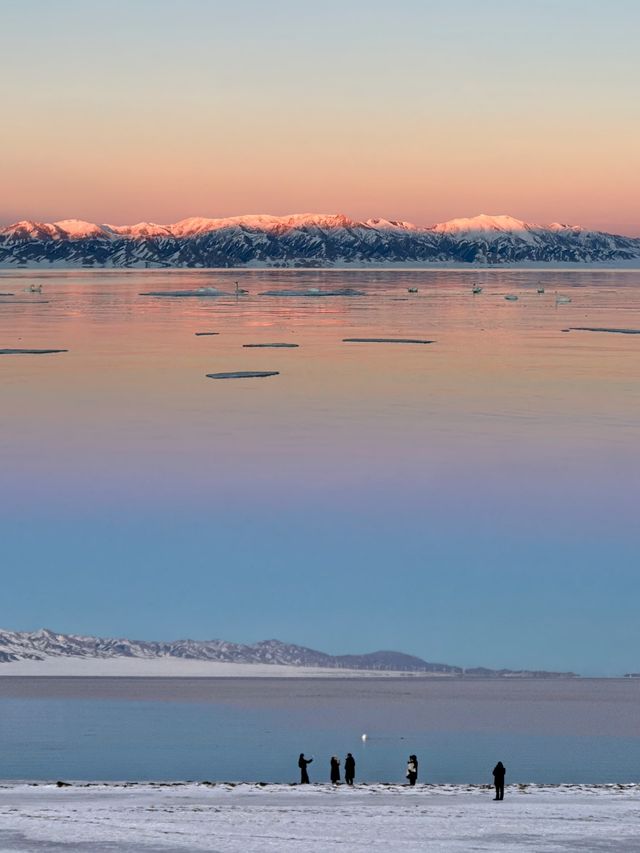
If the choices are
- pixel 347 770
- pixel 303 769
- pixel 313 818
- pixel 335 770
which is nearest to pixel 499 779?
pixel 313 818

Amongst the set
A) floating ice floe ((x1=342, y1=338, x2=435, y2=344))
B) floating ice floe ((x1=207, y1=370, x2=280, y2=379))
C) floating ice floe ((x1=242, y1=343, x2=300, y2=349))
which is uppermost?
floating ice floe ((x1=342, y1=338, x2=435, y2=344))

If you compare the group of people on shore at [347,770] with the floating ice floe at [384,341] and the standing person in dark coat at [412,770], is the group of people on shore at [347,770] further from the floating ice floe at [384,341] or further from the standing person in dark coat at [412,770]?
the floating ice floe at [384,341]

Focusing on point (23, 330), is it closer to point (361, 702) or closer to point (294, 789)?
point (361, 702)

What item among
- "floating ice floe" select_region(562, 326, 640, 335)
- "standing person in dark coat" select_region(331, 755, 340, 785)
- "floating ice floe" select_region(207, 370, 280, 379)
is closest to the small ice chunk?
"floating ice floe" select_region(207, 370, 280, 379)

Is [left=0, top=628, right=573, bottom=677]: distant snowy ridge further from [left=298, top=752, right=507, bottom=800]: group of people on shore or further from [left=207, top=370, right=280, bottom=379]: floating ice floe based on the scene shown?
[left=207, top=370, right=280, bottom=379]: floating ice floe

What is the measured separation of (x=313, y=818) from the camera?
2358 cm

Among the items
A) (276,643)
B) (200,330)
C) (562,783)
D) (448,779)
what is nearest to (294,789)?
(448,779)

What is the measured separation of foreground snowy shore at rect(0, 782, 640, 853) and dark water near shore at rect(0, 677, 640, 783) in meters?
2.84

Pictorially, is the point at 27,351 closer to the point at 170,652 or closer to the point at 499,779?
the point at 170,652

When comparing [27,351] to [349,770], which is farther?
[27,351]

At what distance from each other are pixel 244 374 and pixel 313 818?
61.5 metres

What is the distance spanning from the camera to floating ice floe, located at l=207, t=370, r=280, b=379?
81.1 meters

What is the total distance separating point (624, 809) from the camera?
2434cm

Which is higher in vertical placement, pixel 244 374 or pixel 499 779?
pixel 244 374
